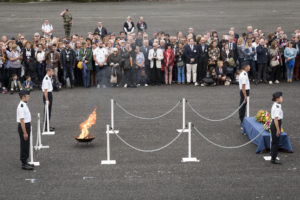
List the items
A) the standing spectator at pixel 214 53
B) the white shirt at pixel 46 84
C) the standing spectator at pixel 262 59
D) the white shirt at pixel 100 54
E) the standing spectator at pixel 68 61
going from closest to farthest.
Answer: the white shirt at pixel 46 84 < the standing spectator at pixel 68 61 < the white shirt at pixel 100 54 < the standing spectator at pixel 262 59 < the standing spectator at pixel 214 53

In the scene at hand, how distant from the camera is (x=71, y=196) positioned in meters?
12.6

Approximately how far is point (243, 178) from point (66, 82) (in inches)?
525

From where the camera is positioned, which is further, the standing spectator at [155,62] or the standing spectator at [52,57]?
the standing spectator at [155,62]

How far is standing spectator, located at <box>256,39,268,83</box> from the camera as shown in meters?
25.1

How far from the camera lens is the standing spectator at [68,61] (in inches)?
971

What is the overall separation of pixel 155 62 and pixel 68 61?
3882 mm

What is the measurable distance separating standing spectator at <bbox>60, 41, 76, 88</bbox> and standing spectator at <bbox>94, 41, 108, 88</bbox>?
1.03 m

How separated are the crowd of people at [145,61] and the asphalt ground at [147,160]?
9.24ft

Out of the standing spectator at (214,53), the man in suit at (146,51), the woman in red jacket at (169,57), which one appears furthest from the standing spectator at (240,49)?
the man in suit at (146,51)

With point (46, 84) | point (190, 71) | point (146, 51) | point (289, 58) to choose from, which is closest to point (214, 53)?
point (190, 71)

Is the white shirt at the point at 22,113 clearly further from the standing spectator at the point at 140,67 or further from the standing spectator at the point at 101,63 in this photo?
the standing spectator at the point at 140,67

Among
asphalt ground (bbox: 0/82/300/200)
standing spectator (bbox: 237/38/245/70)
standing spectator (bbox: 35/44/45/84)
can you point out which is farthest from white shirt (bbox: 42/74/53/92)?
standing spectator (bbox: 237/38/245/70)

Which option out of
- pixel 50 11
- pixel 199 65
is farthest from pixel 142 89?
pixel 50 11

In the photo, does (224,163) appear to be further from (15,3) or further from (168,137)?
(15,3)
